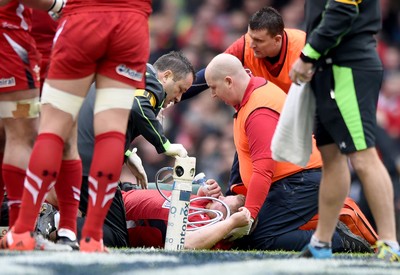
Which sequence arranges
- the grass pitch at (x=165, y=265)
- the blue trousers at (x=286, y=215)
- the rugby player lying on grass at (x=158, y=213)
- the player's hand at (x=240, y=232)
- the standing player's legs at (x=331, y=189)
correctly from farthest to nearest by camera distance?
the blue trousers at (x=286, y=215)
the rugby player lying on grass at (x=158, y=213)
the player's hand at (x=240, y=232)
the standing player's legs at (x=331, y=189)
the grass pitch at (x=165, y=265)

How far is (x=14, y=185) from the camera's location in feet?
18.3

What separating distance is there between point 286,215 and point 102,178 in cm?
251

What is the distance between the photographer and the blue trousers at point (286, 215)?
283 inches

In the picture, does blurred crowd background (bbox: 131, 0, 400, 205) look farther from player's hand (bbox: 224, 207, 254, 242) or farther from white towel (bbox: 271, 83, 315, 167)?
white towel (bbox: 271, 83, 315, 167)

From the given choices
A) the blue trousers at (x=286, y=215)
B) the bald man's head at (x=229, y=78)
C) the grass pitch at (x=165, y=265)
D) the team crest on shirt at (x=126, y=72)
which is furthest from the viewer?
the bald man's head at (x=229, y=78)

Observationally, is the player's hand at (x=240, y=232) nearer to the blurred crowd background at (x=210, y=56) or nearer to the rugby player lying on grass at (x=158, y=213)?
the rugby player lying on grass at (x=158, y=213)

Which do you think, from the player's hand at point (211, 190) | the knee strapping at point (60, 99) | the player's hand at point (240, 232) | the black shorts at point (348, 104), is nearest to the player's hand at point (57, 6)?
the knee strapping at point (60, 99)

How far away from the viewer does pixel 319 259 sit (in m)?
5.18

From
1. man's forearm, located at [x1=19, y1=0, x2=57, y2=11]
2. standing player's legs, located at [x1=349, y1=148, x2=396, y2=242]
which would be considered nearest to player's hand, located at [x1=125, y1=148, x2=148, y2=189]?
man's forearm, located at [x1=19, y1=0, x2=57, y2=11]

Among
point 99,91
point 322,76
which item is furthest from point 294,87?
point 99,91

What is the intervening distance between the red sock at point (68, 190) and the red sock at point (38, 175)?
1.60 ft

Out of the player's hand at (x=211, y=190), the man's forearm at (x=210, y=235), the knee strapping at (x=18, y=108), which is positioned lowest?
the man's forearm at (x=210, y=235)

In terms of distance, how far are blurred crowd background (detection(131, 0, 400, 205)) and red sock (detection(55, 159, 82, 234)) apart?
5790mm

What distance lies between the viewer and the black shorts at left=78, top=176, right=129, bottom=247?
7.08m
